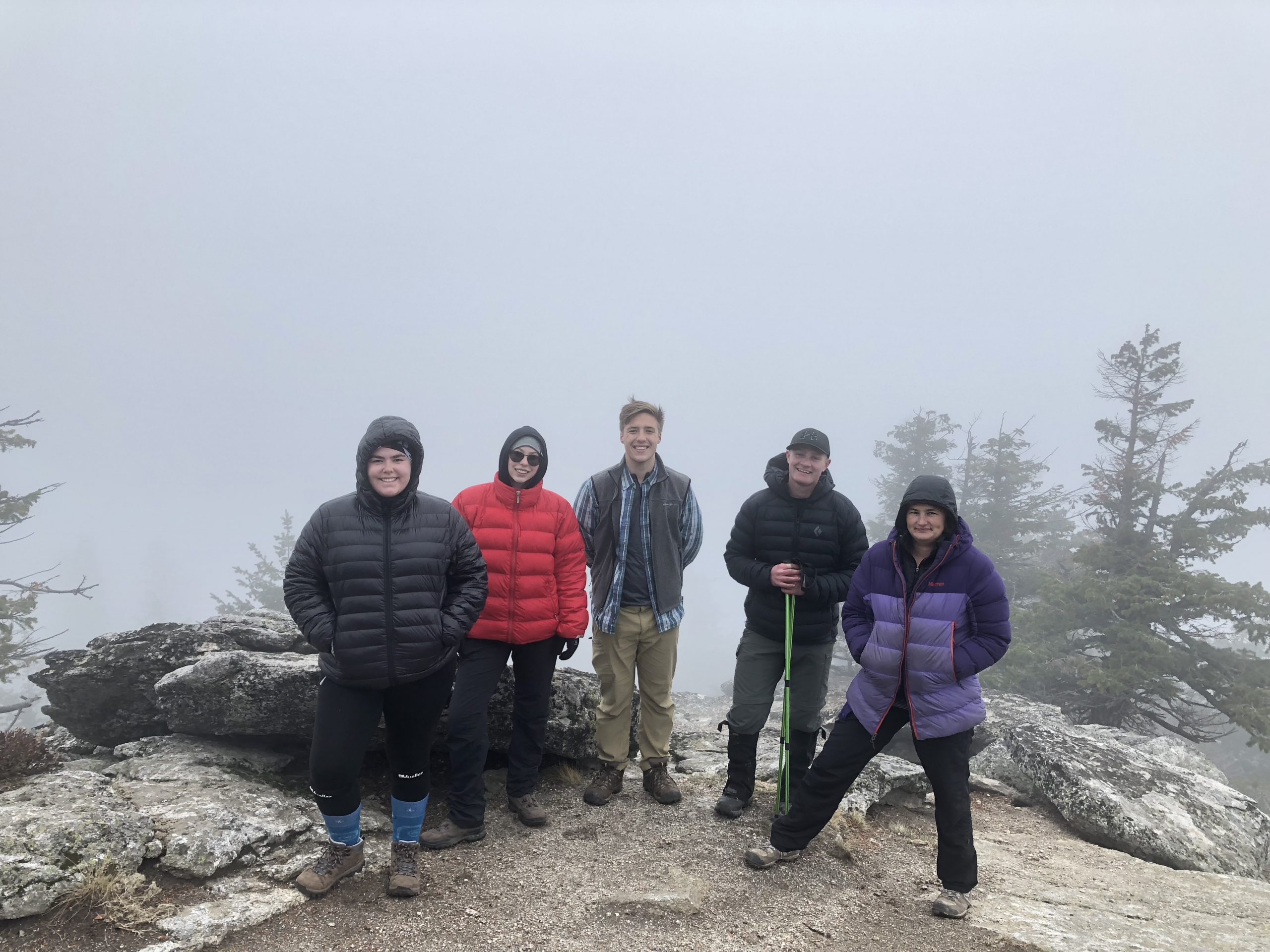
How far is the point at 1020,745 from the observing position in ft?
27.7

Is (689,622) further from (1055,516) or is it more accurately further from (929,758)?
(929,758)

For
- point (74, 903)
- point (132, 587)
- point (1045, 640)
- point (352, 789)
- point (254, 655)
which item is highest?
point (254, 655)

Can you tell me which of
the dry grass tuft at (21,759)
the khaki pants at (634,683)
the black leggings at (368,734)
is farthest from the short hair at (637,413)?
the dry grass tuft at (21,759)

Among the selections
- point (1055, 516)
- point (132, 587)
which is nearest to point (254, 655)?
point (1055, 516)

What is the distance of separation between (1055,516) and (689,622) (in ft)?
409

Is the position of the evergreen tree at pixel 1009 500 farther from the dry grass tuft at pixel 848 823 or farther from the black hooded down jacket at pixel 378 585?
the black hooded down jacket at pixel 378 585

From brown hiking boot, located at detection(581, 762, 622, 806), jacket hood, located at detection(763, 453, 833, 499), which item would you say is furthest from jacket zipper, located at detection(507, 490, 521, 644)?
jacket hood, located at detection(763, 453, 833, 499)

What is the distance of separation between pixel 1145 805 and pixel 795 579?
552cm

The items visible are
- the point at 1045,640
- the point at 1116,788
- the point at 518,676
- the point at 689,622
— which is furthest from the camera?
the point at 689,622

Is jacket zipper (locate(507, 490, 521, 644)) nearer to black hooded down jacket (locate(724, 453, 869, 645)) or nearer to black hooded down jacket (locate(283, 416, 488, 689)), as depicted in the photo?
black hooded down jacket (locate(283, 416, 488, 689))

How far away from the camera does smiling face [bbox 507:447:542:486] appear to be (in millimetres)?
5539

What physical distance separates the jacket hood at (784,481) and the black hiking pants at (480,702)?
2.60m

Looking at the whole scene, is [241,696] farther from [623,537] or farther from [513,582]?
[623,537]

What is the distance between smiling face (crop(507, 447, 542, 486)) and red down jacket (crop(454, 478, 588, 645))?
0.12 metres
